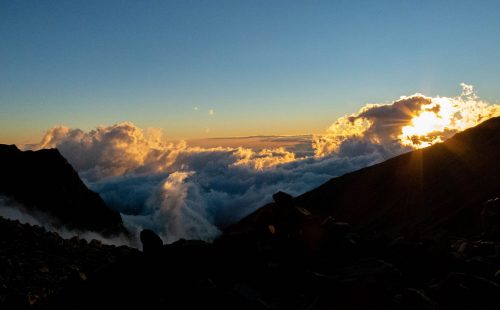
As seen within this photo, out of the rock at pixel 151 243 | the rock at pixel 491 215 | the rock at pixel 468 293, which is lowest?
the rock at pixel 491 215

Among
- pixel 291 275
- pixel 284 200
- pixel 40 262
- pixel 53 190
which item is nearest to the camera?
pixel 291 275

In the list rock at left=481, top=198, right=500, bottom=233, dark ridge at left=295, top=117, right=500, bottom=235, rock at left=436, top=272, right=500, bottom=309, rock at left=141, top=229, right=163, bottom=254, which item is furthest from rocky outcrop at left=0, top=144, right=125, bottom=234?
rock at left=436, top=272, right=500, bottom=309

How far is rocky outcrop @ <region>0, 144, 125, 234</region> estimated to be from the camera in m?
122

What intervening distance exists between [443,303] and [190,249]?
26.9ft

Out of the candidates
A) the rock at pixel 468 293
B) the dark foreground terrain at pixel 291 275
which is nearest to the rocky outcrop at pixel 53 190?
the dark foreground terrain at pixel 291 275

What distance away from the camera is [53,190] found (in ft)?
449

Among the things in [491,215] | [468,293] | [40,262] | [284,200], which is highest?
[284,200]

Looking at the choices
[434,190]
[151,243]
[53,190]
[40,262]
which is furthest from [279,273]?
[434,190]

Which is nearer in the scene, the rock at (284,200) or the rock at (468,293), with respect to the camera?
the rock at (468,293)

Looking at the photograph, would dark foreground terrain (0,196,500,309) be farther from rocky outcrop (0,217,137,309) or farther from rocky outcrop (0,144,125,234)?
rocky outcrop (0,144,125,234)

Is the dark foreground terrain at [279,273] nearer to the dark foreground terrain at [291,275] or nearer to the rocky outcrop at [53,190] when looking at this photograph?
the dark foreground terrain at [291,275]

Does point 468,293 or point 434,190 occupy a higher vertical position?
point 468,293

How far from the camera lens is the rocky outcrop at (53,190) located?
122m

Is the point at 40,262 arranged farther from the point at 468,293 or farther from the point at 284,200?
the point at 468,293
